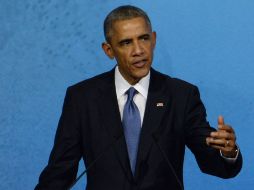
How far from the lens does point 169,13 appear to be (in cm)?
167

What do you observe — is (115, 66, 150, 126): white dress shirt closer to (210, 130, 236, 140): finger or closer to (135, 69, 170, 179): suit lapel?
(135, 69, 170, 179): suit lapel

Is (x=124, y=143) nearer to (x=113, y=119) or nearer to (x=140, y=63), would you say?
(x=113, y=119)

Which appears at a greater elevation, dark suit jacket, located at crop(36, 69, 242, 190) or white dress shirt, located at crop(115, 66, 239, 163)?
white dress shirt, located at crop(115, 66, 239, 163)

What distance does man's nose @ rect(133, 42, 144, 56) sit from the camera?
47.4 inches

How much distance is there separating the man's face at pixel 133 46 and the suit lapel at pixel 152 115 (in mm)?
50

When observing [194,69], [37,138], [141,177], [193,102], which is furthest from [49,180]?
[194,69]

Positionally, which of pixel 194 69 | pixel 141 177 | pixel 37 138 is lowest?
pixel 141 177

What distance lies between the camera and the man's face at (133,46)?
1.21 metres

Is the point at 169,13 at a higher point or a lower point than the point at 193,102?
higher

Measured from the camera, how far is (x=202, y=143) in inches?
46.7

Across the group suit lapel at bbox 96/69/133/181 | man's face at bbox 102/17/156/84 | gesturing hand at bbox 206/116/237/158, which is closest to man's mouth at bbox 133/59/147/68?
man's face at bbox 102/17/156/84

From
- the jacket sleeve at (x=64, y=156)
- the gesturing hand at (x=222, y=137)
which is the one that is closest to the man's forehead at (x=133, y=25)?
the jacket sleeve at (x=64, y=156)

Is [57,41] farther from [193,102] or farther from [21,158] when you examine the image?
[193,102]

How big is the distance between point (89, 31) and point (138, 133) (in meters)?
0.57
